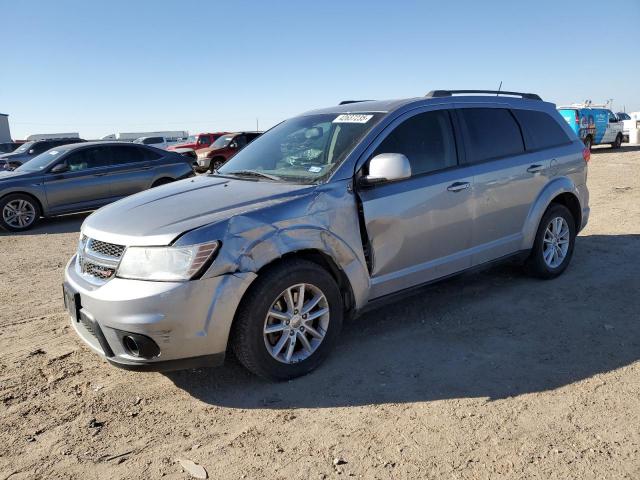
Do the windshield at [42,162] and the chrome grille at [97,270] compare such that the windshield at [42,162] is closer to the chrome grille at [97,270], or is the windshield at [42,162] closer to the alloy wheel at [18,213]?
the alloy wheel at [18,213]

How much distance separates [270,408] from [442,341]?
1.49m

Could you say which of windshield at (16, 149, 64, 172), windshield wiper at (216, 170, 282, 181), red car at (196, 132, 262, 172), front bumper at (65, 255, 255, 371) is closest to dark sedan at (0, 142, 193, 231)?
windshield at (16, 149, 64, 172)

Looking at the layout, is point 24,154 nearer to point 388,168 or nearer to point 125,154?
point 125,154

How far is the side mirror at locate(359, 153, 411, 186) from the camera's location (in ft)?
11.6

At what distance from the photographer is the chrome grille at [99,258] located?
10.5 ft

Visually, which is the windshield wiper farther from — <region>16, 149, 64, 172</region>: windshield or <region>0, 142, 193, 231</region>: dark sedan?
<region>16, 149, 64, 172</region>: windshield

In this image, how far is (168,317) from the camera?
116 inches

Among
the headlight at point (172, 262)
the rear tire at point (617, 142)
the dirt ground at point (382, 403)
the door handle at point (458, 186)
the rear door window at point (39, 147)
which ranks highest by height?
the rear door window at point (39, 147)

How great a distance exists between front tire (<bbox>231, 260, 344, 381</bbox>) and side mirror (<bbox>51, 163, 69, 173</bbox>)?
334 inches

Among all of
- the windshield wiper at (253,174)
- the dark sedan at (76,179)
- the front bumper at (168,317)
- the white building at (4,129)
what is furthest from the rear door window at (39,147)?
the white building at (4,129)

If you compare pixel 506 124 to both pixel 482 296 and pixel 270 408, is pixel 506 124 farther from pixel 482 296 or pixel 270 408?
pixel 270 408

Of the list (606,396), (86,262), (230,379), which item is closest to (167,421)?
(230,379)

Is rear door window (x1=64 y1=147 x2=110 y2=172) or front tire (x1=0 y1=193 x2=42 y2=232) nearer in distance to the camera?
front tire (x1=0 y1=193 x2=42 y2=232)

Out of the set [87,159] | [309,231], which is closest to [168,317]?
[309,231]
